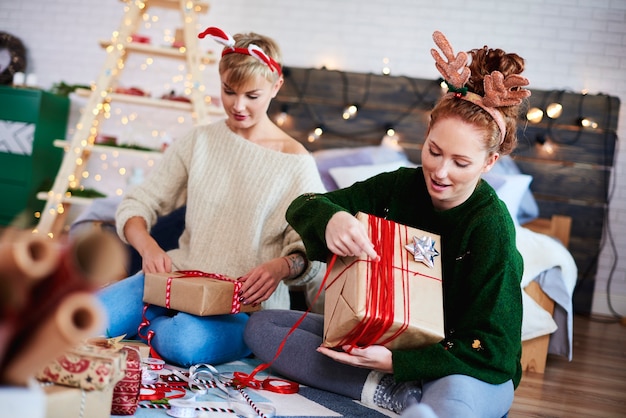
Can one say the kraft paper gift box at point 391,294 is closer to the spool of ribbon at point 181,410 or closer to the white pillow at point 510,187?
the spool of ribbon at point 181,410

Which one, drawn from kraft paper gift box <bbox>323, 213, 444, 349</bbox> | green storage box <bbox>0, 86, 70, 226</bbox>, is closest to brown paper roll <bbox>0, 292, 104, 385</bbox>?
kraft paper gift box <bbox>323, 213, 444, 349</bbox>

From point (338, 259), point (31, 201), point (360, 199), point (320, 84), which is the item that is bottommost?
point (31, 201)

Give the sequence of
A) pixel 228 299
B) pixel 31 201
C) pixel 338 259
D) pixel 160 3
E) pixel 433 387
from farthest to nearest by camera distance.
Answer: pixel 31 201, pixel 160 3, pixel 228 299, pixel 338 259, pixel 433 387

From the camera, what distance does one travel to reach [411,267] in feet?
5.22

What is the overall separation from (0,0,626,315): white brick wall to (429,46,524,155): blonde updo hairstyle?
3.15 metres

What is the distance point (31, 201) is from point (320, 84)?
2247mm

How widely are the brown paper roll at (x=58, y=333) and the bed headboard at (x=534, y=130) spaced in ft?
12.9

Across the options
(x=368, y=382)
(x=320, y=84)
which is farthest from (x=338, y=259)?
(x=320, y=84)

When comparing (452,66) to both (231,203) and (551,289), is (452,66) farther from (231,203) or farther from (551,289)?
(551,289)

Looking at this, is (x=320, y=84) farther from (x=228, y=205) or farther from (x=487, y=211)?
(x=487, y=211)

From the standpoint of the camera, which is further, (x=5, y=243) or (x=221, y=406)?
(x=221, y=406)

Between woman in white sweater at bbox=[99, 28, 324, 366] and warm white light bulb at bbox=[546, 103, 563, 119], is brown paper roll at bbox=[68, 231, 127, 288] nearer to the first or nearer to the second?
woman in white sweater at bbox=[99, 28, 324, 366]

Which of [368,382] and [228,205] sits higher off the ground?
[228,205]

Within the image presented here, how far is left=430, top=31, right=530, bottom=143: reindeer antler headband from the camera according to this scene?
1646 millimetres
